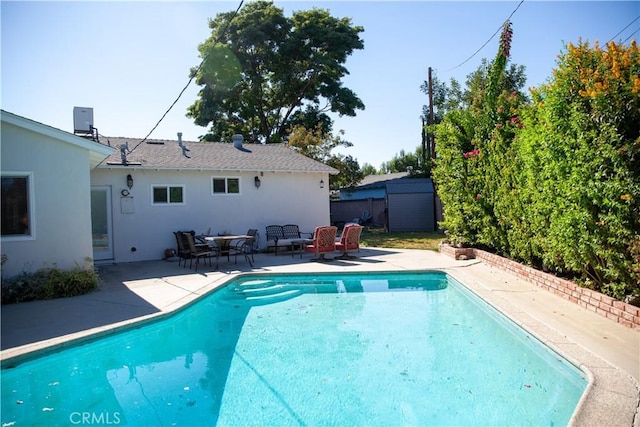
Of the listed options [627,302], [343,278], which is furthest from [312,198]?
[627,302]

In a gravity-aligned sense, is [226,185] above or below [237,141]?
below

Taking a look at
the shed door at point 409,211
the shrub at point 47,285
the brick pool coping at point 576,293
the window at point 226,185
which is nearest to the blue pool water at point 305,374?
the brick pool coping at point 576,293

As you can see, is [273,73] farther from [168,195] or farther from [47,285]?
[47,285]

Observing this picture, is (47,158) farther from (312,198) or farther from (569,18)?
(569,18)

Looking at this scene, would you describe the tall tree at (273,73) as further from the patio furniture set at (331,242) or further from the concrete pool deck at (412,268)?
the concrete pool deck at (412,268)

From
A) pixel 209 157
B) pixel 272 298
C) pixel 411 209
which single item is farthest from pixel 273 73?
pixel 272 298

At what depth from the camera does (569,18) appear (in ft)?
33.7

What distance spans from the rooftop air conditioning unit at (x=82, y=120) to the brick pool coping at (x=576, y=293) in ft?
48.8

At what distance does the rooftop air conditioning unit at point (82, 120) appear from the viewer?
14.9 meters

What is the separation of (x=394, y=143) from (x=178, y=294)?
24037 millimetres

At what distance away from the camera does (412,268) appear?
36.7ft

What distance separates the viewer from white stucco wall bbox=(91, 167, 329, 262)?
14.3 metres

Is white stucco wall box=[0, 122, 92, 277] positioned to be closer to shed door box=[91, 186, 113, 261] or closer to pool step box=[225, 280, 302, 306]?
pool step box=[225, 280, 302, 306]

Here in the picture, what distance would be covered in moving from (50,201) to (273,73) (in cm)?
2480
